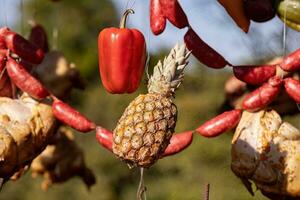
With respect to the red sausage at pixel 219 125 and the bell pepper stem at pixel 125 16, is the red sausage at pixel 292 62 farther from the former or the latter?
the bell pepper stem at pixel 125 16

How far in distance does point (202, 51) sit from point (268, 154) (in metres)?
0.30

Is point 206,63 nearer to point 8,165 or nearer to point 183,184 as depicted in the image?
point 8,165

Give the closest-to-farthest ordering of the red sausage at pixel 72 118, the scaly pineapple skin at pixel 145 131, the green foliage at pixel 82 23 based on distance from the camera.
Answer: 1. the scaly pineapple skin at pixel 145 131
2. the red sausage at pixel 72 118
3. the green foliage at pixel 82 23

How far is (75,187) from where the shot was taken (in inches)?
396

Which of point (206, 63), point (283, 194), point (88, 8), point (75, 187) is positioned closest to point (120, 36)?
point (206, 63)

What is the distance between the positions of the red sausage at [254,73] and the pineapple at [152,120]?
0.21 metres

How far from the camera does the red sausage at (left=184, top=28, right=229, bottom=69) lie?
6.60 feet

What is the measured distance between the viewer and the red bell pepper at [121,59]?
79.3 inches

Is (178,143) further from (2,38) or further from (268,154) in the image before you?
(2,38)

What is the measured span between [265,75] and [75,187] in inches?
321

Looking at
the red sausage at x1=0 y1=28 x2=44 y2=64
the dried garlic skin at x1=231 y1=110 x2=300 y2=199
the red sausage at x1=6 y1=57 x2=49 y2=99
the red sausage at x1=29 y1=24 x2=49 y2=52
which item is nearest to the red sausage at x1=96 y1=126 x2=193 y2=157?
the dried garlic skin at x1=231 y1=110 x2=300 y2=199

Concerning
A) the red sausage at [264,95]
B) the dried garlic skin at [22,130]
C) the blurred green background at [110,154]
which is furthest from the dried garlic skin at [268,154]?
the blurred green background at [110,154]

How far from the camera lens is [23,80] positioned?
2.28m

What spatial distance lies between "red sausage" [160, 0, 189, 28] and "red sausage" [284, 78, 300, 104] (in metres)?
0.29
